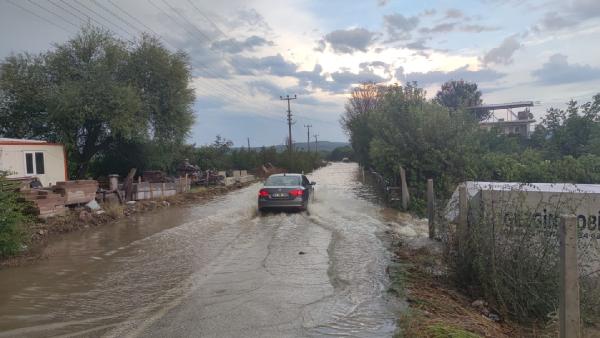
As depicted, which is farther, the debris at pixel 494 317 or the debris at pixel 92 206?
the debris at pixel 92 206

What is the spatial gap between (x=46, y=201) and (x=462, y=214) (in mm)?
12204

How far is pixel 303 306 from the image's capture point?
6.70 m

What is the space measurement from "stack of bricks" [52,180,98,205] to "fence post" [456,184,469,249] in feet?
42.0

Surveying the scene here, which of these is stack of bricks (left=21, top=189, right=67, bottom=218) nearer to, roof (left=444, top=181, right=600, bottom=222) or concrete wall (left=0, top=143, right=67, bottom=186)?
concrete wall (left=0, top=143, right=67, bottom=186)

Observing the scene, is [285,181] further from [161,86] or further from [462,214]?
[161,86]

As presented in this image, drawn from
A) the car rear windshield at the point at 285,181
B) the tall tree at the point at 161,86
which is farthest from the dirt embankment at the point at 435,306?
the tall tree at the point at 161,86

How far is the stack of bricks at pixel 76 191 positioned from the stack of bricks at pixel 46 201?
0.52 m

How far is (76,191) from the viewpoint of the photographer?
16531 millimetres

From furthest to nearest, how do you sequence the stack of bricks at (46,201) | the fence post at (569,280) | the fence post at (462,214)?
the stack of bricks at (46,201), the fence post at (462,214), the fence post at (569,280)

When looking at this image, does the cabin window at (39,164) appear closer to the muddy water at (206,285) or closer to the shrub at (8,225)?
the muddy water at (206,285)

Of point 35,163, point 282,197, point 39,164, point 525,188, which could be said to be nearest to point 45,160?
point 39,164

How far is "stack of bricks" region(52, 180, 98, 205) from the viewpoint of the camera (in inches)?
626

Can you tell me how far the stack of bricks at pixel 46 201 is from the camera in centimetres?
1417

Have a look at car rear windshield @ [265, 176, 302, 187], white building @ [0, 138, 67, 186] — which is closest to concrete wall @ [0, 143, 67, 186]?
white building @ [0, 138, 67, 186]
